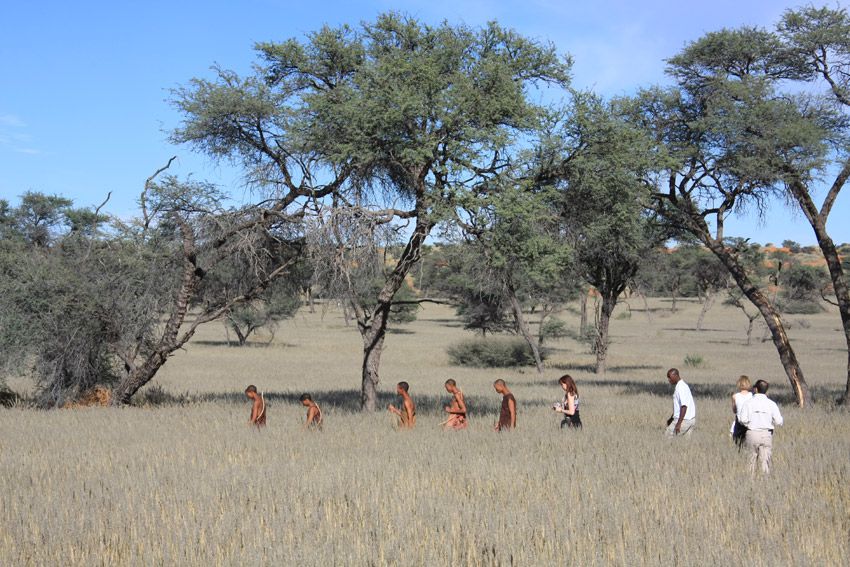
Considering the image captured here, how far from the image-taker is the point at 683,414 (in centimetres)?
1207

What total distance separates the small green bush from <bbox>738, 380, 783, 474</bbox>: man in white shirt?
94.0 feet

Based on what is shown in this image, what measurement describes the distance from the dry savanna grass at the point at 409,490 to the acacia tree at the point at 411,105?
4193 mm

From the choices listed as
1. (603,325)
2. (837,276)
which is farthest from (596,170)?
(603,325)

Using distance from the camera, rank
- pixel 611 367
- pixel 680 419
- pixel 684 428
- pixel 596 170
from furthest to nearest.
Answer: pixel 611 367, pixel 596 170, pixel 684 428, pixel 680 419

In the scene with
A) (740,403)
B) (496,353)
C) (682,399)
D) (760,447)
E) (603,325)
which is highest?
(603,325)

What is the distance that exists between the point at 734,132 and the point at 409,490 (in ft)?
45.8

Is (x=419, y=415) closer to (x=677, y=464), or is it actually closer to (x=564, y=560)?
(x=677, y=464)

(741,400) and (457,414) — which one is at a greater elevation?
(741,400)

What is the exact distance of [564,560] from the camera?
6.30 metres

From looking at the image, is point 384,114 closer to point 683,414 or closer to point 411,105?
point 411,105

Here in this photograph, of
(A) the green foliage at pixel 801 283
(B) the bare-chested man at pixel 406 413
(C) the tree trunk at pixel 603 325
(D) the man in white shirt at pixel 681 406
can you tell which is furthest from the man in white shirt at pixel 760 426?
(A) the green foliage at pixel 801 283

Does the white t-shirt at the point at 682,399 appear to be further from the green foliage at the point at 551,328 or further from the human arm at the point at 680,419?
the green foliage at the point at 551,328

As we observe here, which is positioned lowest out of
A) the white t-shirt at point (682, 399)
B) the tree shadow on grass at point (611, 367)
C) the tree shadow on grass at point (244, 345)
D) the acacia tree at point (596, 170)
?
the tree shadow on grass at point (244, 345)

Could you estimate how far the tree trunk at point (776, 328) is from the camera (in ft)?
63.7
